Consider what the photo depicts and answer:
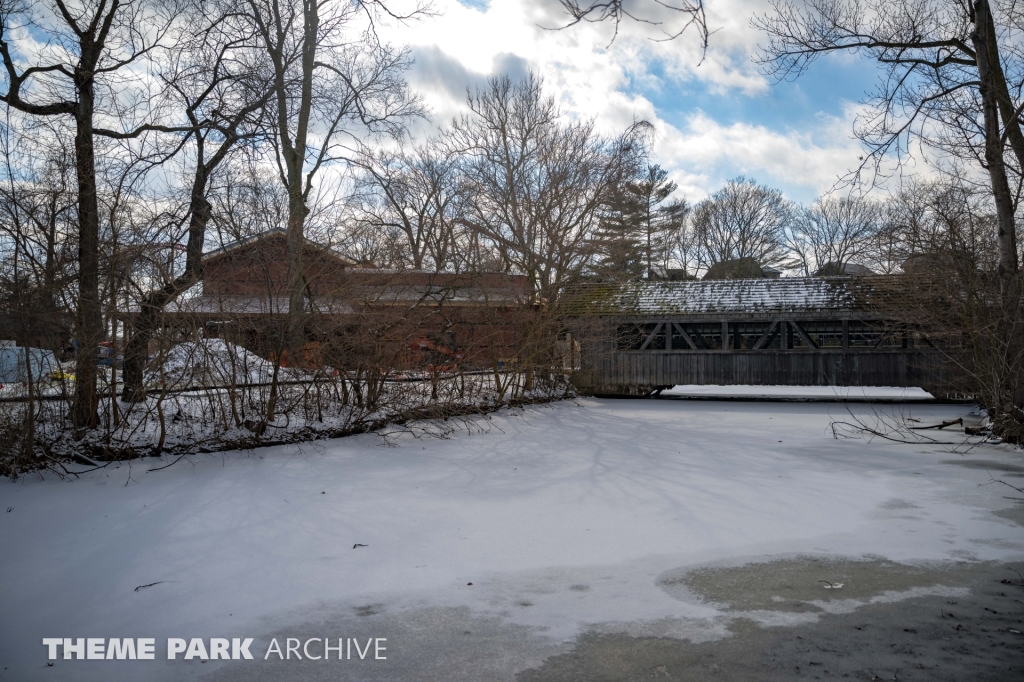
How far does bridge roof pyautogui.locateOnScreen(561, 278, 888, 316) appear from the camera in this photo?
71.8 ft

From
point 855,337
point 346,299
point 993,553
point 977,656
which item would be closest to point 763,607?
point 977,656

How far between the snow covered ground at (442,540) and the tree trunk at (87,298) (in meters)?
1.05

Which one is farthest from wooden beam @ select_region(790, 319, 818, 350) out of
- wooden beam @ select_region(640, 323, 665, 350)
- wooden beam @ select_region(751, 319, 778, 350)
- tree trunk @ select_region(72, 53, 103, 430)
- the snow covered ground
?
tree trunk @ select_region(72, 53, 103, 430)

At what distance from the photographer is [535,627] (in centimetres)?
455

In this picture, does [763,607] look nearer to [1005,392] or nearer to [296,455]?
[296,455]

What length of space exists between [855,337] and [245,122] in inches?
761

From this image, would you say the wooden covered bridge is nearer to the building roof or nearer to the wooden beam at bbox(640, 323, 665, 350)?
the wooden beam at bbox(640, 323, 665, 350)

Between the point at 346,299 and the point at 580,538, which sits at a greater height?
the point at 346,299

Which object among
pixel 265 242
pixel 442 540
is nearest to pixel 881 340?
pixel 265 242

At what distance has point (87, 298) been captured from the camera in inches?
372

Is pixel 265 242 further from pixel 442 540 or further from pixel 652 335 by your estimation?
pixel 652 335

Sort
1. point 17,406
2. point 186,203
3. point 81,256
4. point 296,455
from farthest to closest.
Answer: point 186,203 → point 296,455 → point 81,256 → point 17,406

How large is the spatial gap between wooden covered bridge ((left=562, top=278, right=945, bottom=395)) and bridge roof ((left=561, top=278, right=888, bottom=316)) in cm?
3

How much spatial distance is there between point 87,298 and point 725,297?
62.0ft
